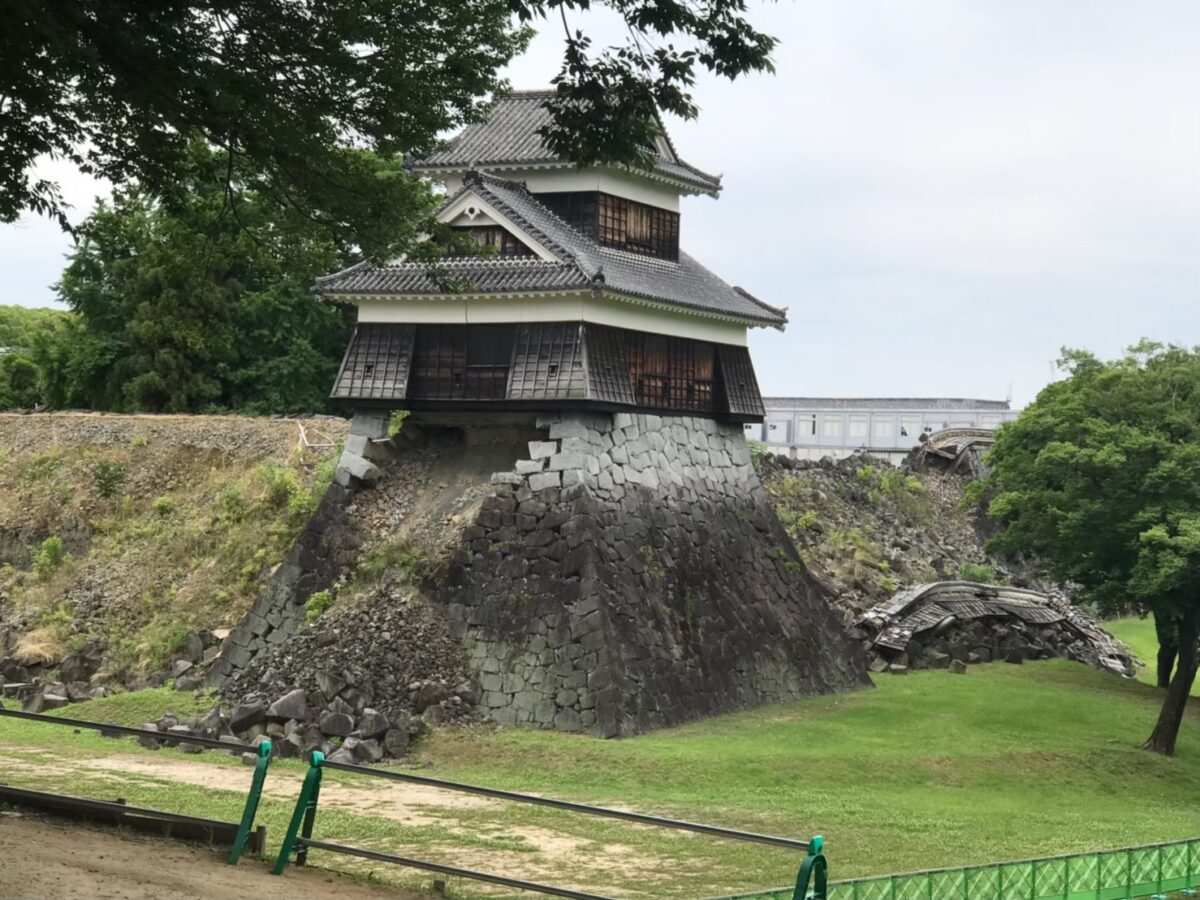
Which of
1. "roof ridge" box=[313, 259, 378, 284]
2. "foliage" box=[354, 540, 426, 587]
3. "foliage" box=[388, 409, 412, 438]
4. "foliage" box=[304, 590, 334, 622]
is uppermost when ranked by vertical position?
"roof ridge" box=[313, 259, 378, 284]

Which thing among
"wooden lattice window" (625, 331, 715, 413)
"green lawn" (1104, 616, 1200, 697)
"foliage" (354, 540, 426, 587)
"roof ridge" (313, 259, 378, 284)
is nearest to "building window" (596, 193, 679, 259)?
"wooden lattice window" (625, 331, 715, 413)

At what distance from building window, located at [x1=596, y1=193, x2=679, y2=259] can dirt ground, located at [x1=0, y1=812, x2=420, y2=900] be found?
21137 mm

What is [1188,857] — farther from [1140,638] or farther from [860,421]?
[860,421]

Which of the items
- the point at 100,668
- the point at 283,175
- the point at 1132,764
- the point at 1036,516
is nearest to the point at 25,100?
the point at 283,175

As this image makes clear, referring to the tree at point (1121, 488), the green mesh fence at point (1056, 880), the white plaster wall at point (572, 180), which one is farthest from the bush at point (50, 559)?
the green mesh fence at point (1056, 880)

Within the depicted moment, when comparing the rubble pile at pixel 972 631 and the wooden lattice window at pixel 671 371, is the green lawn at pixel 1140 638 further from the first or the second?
the wooden lattice window at pixel 671 371

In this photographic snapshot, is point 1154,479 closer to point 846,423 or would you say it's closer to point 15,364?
point 15,364

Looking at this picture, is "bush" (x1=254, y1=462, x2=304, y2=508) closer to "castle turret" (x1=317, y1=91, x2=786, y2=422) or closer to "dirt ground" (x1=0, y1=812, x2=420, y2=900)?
"castle turret" (x1=317, y1=91, x2=786, y2=422)

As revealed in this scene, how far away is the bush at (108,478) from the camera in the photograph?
4522 centimetres

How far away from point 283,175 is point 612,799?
11017mm

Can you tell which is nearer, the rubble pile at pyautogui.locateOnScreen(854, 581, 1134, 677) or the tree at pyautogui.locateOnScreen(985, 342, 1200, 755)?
the tree at pyautogui.locateOnScreen(985, 342, 1200, 755)

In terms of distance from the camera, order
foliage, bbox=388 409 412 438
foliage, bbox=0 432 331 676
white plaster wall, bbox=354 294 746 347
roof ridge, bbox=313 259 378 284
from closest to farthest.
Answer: white plaster wall, bbox=354 294 746 347 < roof ridge, bbox=313 259 378 284 < foliage, bbox=388 409 412 438 < foliage, bbox=0 432 331 676

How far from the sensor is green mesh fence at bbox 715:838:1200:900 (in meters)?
16.6

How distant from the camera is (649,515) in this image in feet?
115
